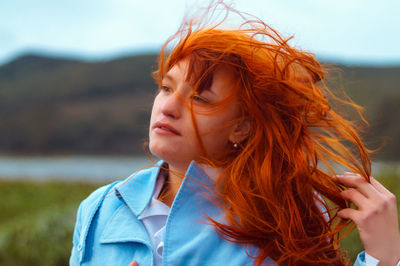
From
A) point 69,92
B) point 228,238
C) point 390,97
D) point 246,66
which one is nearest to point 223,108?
point 246,66

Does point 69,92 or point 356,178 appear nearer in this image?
point 356,178

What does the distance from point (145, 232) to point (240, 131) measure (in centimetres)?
64

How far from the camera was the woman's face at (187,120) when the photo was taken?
6.16 feet

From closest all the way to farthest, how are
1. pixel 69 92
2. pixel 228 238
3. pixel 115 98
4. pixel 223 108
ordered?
1. pixel 228 238
2. pixel 223 108
3. pixel 115 98
4. pixel 69 92

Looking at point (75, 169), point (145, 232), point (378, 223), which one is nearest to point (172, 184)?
point (145, 232)

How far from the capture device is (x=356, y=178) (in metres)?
1.80

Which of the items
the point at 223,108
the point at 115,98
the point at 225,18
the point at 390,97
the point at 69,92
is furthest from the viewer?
the point at 69,92

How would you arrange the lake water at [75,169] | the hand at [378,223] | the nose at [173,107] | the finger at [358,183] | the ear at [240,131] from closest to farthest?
1. the hand at [378,223]
2. the finger at [358,183]
3. the nose at [173,107]
4. the ear at [240,131]
5. the lake water at [75,169]

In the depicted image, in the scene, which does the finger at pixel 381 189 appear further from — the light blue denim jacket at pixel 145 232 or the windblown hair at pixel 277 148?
the light blue denim jacket at pixel 145 232

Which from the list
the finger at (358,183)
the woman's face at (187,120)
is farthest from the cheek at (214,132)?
the finger at (358,183)

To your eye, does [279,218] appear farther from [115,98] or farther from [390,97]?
[115,98]

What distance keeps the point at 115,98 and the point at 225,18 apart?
88.6ft

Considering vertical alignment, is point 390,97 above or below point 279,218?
below

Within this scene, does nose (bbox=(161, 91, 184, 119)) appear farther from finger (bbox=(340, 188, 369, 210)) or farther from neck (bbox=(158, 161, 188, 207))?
finger (bbox=(340, 188, 369, 210))
